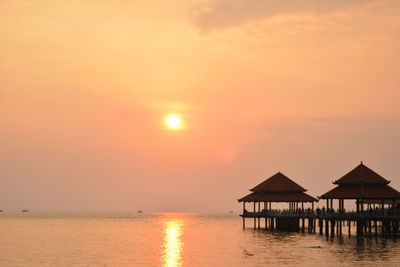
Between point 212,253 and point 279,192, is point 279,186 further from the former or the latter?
point 212,253

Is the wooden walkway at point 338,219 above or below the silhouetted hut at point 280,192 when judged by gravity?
below

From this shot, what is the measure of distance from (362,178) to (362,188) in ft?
3.93

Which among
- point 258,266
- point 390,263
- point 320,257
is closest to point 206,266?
point 258,266

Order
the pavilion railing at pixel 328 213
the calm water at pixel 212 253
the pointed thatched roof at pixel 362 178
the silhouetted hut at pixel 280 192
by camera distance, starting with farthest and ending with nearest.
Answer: the silhouetted hut at pixel 280 192 < the pointed thatched roof at pixel 362 178 < the pavilion railing at pixel 328 213 < the calm water at pixel 212 253

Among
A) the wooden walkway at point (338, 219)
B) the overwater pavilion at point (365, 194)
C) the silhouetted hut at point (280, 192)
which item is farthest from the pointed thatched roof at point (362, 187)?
the silhouetted hut at point (280, 192)

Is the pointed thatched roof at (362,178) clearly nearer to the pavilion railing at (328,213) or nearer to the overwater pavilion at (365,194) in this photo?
the overwater pavilion at (365,194)

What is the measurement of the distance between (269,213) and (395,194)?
2246cm

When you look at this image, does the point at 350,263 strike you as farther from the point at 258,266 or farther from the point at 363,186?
the point at 363,186

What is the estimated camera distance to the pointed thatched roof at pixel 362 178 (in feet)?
228

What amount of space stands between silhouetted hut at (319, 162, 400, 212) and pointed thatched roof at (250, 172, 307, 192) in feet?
43.5

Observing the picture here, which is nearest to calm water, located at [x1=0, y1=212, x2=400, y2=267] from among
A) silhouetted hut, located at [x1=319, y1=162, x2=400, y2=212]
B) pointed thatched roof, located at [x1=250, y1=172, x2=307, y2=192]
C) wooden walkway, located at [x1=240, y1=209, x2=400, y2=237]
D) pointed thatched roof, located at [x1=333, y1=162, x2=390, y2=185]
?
wooden walkway, located at [x1=240, y1=209, x2=400, y2=237]

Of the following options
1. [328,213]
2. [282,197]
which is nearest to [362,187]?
[328,213]

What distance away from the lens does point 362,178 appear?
69812 mm

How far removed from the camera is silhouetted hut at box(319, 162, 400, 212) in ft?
223
